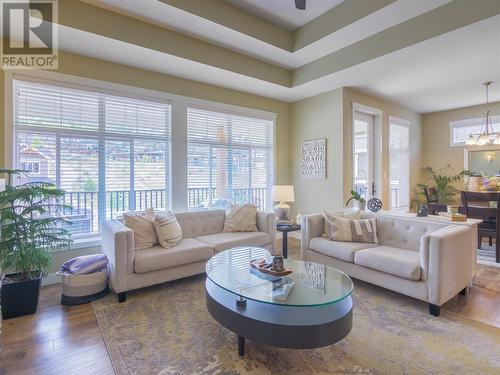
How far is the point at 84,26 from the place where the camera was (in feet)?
9.02

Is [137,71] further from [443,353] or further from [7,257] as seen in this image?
[443,353]

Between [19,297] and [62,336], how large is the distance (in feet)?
2.25

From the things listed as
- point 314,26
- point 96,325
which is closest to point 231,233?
point 96,325

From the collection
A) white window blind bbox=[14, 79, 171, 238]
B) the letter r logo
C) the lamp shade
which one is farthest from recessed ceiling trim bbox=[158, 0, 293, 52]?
the lamp shade

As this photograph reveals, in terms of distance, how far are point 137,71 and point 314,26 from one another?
248 centimetres

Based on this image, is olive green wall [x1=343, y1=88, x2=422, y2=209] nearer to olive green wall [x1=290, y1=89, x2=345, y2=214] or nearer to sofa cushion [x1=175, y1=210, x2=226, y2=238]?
olive green wall [x1=290, y1=89, x2=345, y2=214]

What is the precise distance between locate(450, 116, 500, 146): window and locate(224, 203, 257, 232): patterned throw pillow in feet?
17.9

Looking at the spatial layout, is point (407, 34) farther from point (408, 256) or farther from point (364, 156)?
point (364, 156)

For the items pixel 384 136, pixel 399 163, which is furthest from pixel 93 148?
pixel 399 163

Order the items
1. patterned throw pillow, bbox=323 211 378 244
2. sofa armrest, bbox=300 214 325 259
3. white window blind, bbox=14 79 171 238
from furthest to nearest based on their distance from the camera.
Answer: sofa armrest, bbox=300 214 325 259 → patterned throw pillow, bbox=323 211 378 244 → white window blind, bbox=14 79 171 238

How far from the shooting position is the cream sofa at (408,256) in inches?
94.2

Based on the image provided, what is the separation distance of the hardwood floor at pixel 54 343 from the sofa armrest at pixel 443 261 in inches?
105

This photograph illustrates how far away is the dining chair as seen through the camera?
387 centimetres

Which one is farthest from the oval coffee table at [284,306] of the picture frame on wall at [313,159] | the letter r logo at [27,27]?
the letter r logo at [27,27]
